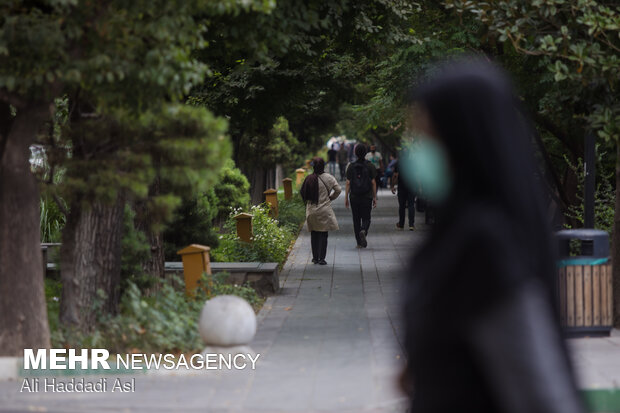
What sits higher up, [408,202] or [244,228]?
[408,202]

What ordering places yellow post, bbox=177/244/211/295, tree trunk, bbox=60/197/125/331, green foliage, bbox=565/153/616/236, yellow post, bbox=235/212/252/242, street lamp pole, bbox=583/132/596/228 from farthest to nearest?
yellow post, bbox=235/212/252/242, green foliage, bbox=565/153/616/236, yellow post, bbox=177/244/211/295, street lamp pole, bbox=583/132/596/228, tree trunk, bbox=60/197/125/331

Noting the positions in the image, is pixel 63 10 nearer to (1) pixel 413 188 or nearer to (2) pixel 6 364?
(2) pixel 6 364

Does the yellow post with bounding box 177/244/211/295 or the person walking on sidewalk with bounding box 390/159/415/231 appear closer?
the yellow post with bounding box 177/244/211/295

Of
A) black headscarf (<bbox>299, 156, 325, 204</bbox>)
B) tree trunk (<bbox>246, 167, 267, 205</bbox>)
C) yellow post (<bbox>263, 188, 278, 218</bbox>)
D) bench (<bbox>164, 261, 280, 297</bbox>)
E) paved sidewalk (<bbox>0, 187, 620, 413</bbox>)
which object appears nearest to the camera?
paved sidewalk (<bbox>0, 187, 620, 413</bbox>)

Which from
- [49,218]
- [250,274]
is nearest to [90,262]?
[250,274]

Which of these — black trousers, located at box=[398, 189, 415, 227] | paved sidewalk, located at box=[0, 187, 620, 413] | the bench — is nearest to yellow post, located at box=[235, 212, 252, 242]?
paved sidewalk, located at box=[0, 187, 620, 413]

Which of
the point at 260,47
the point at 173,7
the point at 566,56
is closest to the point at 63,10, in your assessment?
the point at 173,7

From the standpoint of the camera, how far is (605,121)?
999cm

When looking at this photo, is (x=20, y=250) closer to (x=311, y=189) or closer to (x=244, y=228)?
(x=311, y=189)

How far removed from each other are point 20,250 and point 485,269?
22.0 ft

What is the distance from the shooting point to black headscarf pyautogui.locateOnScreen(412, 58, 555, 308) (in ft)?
7.91

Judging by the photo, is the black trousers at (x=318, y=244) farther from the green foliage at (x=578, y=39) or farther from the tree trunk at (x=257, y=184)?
the tree trunk at (x=257, y=184)

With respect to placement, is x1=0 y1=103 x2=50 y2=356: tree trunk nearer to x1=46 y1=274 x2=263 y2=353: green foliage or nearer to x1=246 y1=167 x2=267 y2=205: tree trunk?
x1=46 y1=274 x2=263 y2=353: green foliage

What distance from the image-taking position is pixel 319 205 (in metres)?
16.9
